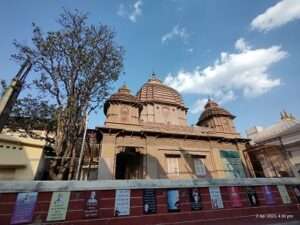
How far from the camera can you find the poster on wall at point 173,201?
5.05 metres

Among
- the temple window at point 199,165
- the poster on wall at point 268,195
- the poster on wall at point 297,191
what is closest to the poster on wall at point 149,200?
the poster on wall at point 268,195

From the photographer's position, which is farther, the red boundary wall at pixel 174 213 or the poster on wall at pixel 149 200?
the poster on wall at pixel 149 200

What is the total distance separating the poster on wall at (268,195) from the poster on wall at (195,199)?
2.73 m

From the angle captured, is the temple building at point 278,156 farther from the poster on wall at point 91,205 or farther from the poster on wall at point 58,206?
the poster on wall at point 58,206

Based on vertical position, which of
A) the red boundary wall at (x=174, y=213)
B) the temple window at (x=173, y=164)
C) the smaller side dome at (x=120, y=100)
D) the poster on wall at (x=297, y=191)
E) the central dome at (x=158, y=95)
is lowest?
the red boundary wall at (x=174, y=213)

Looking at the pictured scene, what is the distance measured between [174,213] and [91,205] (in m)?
2.30

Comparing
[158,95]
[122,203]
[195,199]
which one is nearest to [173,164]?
[195,199]

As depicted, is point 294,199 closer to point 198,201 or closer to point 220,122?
point 198,201

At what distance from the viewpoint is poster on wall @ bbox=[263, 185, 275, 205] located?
20.4ft

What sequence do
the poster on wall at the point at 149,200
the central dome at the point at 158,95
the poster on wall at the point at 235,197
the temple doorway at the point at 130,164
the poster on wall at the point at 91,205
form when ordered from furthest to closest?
1. the central dome at the point at 158,95
2. the temple doorway at the point at 130,164
3. the poster on wall at the point at 235,197
4. the poster on wall at the point at 149,200
5. the poster on wall at the point at 91,205

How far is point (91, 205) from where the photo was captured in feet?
14.7

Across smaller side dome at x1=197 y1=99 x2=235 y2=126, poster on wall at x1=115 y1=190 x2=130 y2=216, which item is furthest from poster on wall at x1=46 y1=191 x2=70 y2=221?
smaller side dome at x1=197 y1=99 x2=235 y2=126

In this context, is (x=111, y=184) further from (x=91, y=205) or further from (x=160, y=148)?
(x=160, y=148)

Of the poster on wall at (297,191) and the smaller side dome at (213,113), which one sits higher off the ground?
the smaller side dome at (213,113)
